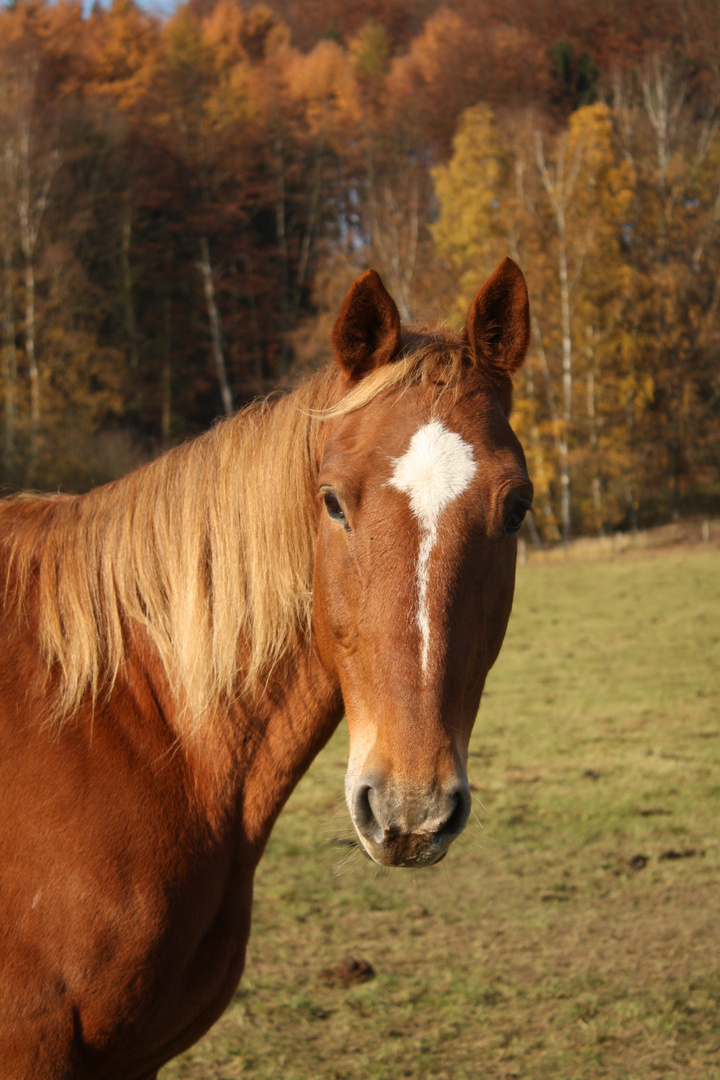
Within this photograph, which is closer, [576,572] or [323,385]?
[323,385]

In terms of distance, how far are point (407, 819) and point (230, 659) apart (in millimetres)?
691

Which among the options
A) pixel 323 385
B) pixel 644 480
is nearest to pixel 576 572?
pixel 644 480

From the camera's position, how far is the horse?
1.67 m

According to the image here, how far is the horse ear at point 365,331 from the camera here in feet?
6.26

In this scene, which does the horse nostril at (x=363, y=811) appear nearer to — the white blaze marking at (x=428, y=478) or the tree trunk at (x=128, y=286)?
the white blaze marking at (x=428, y=478)

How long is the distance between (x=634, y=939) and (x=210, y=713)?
288cm

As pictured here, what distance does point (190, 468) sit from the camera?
7.23 feet

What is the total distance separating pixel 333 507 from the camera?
187cm

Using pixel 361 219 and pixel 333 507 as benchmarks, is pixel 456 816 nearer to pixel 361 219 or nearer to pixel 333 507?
pixel 333 507

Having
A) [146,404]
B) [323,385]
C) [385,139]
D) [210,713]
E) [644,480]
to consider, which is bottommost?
[644,480]

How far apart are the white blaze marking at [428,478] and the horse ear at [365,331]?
0.90 ft

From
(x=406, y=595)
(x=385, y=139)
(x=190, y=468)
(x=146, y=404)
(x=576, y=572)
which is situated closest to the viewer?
(x=406, y=595)

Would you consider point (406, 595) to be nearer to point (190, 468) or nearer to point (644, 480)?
point (190, 468)

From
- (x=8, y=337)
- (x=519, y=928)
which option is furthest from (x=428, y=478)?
(x=8, y=337)
